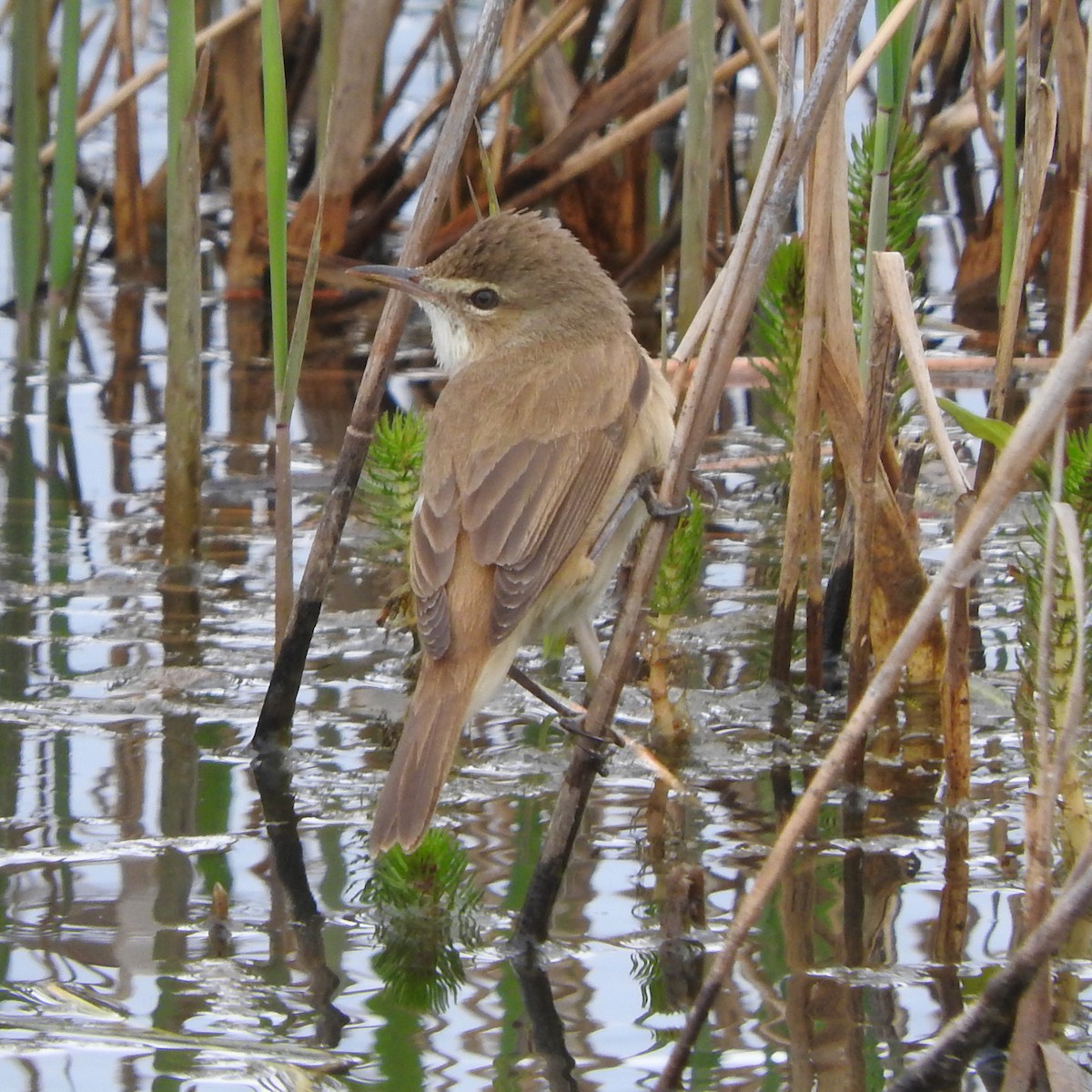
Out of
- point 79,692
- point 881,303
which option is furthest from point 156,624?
point 881,303

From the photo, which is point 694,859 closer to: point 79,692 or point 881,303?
point 881,303

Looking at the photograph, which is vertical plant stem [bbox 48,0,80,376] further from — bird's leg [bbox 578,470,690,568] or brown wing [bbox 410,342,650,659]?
bird's leg [bbox 578,470,690,568]

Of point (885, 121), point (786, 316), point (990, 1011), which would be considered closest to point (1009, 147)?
point (885, 121)

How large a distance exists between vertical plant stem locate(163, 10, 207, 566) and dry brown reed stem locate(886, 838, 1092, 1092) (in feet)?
7.81

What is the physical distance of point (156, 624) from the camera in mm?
4395

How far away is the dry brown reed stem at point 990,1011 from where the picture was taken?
88.0 inches

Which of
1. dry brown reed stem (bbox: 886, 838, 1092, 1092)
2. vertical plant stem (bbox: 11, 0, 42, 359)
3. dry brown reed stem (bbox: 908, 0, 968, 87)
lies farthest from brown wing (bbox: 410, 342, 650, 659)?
dry brown reed stem (bbox: 908, 0, 968, 87)

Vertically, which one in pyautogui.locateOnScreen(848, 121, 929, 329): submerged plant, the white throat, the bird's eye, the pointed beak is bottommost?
the white throat

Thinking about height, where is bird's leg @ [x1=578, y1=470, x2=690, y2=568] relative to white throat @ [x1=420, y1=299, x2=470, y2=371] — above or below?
below

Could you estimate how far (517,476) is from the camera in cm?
333

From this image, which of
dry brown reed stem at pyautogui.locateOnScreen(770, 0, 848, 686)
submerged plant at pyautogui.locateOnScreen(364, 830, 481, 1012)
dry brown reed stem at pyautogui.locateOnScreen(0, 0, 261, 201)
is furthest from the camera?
dry brown reed stem at pyautogui.locateOnScreen(0, 0, 261, 201)

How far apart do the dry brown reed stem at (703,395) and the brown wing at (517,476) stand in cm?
34

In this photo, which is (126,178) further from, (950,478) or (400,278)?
(950,478)

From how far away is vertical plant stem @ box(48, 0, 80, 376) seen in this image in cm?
493
